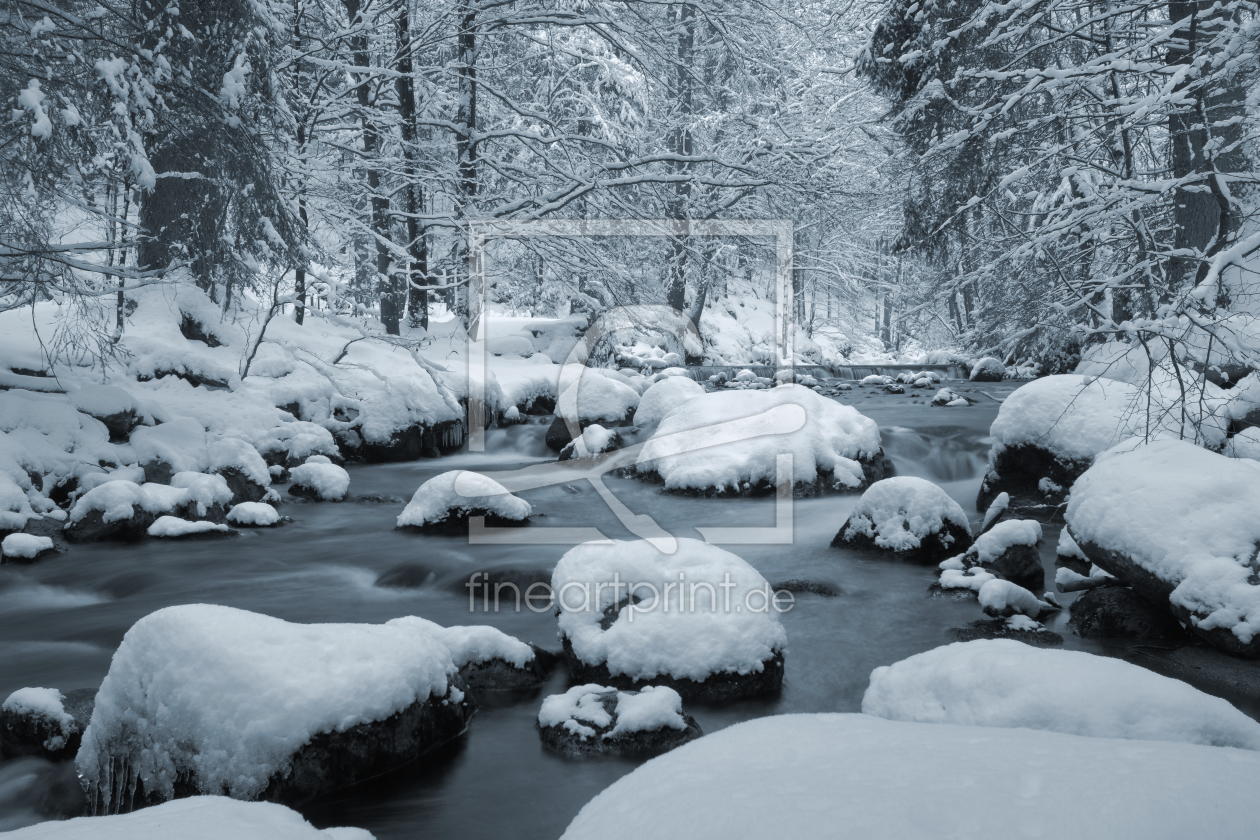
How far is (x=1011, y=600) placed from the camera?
5336mm

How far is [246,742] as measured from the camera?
321 cm

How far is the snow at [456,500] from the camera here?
7.84 m

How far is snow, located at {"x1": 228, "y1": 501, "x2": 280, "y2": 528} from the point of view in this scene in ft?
26.0

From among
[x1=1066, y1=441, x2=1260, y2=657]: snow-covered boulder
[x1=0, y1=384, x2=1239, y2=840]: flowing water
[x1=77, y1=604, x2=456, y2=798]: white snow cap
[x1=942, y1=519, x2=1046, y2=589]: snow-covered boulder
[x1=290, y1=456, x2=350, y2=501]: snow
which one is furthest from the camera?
[x1=290, y1=456, x2=350, y2=501]: snow

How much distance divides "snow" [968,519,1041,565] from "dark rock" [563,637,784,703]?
2370 millimetres

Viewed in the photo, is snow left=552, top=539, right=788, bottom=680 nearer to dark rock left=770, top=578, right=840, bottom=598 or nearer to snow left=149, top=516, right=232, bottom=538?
dark rock left=770, top=578, right=840, bottom=598

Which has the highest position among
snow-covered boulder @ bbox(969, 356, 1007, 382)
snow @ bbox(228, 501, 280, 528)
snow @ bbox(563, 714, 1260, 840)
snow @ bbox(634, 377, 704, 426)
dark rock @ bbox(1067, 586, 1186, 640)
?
snow-covered boulder @ bbox(969, 356, 1007, 382)

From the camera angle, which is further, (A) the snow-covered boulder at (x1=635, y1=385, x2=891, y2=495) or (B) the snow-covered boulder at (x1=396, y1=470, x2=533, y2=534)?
(A) the snow-covered boulder at (x1=635, y1=385, x2=891, y2=495)

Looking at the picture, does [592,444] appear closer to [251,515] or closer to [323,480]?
[323,480]

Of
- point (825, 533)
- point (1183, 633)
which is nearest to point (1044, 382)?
point (825, 533)

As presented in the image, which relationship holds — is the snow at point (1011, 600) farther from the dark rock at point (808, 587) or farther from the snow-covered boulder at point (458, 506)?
the snow-covered boulder at point (458, 506)

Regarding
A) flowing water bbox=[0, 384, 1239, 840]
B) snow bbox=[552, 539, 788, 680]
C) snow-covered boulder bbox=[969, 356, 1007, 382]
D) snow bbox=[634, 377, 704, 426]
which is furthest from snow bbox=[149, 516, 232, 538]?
snow-covered boulder bbox=[969, 356, 1007, 382]

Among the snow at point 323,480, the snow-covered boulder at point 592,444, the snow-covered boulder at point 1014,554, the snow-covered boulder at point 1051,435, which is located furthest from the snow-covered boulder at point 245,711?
the snow-covered boulder at point 592,444

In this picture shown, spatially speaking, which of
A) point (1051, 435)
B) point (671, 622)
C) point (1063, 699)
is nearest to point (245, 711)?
point (671, 622)
